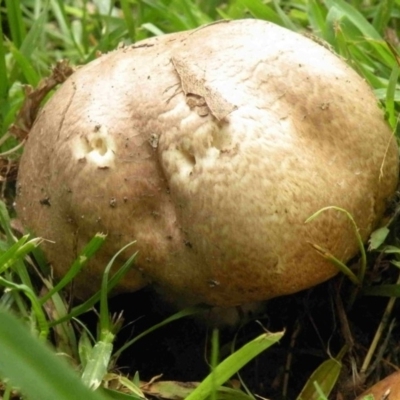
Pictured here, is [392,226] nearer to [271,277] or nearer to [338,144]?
[338,144]

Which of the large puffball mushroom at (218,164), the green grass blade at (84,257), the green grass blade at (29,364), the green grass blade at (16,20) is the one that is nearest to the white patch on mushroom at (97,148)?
the large puffball mushroom at (218,164)

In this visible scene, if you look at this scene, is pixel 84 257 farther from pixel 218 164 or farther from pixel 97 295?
pixel 218 164

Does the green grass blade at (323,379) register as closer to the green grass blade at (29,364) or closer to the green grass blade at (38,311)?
the green grass blade at (38,311)

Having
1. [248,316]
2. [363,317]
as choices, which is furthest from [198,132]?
[363,317]

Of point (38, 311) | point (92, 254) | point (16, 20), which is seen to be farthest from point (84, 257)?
point (16, 20)

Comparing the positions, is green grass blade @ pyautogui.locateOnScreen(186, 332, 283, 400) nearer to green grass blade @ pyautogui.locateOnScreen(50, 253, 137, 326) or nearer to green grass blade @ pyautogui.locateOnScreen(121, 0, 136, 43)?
green grass blade @ pyautogui.locateOnScreen(50, 253, 137, 326)

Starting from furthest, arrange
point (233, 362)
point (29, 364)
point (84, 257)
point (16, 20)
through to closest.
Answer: point (16, 20)
point (84, 257)
point (233, 362)
point (29, 364)
